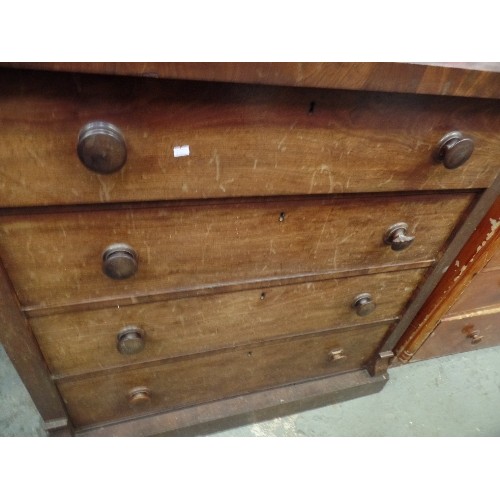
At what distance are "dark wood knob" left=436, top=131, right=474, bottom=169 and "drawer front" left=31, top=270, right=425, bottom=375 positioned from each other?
11.4 inches

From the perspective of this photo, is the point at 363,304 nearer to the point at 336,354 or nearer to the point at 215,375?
the point at 336,354

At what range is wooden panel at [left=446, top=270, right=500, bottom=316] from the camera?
94 centimetres

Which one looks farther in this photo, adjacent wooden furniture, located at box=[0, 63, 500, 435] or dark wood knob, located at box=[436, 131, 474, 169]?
dark wood knob, located at box=[436, 131, 474, 169]

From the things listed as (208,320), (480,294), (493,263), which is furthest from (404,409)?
(208,320)

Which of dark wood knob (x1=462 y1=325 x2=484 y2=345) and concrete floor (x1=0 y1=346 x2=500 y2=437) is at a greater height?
dark wood knob (x1=462 y1=325 x2=484 y2=345)

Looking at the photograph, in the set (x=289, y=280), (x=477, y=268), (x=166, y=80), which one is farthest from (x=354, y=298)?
(x=166, y=80)

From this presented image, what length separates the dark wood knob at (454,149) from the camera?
0.51 meters

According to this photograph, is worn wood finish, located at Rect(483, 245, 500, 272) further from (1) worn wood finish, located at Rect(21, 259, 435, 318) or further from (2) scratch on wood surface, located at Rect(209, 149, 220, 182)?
(2) scratch on wood surface, located at Rect(209, 149, 220, 182)

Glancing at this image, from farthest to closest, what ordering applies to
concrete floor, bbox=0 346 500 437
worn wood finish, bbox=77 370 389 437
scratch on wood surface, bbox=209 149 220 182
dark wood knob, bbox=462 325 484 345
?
dark wood knob, bbox=462 325 484 345, concrete floor, bbox=0 346 500 437, worn wood finish, bbox=77 370 389 437, scratch on wood surface, bbox=209 149 220 182

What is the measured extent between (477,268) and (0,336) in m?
1.00

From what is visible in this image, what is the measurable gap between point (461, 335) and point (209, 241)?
991 millimetres

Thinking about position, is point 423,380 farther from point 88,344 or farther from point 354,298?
point 88,344

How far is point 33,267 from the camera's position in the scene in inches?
20.1

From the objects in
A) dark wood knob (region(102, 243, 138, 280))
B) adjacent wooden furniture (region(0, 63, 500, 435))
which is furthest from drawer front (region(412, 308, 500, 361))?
dark wood knob (region(102, 243, 138, 280))
